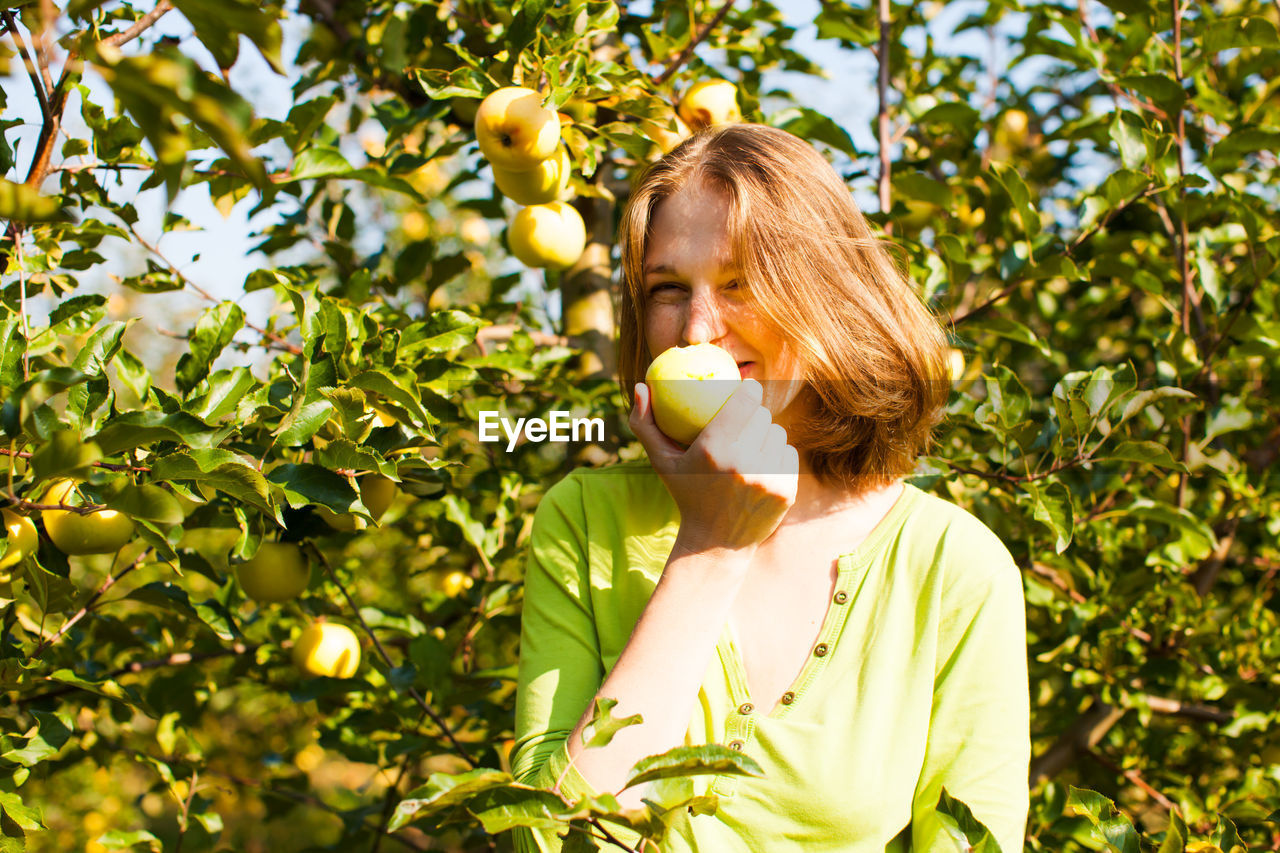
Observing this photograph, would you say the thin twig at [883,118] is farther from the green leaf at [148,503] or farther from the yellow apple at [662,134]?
the green leaf at [148,503]

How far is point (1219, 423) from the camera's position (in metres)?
1.98

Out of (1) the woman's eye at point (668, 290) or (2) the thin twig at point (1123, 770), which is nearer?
(1) the woman's eye at point (668, 290)

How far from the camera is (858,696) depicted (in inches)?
44.9

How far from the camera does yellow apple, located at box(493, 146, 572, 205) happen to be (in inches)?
67.8

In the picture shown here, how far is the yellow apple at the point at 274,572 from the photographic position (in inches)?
64.7

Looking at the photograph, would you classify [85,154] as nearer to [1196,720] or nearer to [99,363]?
[99,363]

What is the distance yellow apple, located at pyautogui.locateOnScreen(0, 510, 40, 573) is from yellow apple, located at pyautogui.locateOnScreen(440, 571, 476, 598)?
1.02 metres

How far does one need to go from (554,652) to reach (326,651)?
90 cm

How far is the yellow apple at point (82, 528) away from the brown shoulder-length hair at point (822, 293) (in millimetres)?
827

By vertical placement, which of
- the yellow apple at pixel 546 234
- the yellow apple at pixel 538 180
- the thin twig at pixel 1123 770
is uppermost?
the yellow apple at pixel 538 180

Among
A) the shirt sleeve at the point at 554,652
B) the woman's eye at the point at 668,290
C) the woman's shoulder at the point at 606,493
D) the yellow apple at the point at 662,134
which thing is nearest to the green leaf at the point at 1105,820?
the shirt sleeve at the point at 554,652

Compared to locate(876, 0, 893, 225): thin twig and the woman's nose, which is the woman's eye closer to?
the woman's nose

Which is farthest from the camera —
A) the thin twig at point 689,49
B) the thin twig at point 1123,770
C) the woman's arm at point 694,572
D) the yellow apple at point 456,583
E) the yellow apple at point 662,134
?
the yellow apple at point 456,583

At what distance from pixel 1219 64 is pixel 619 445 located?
2.25 meters
